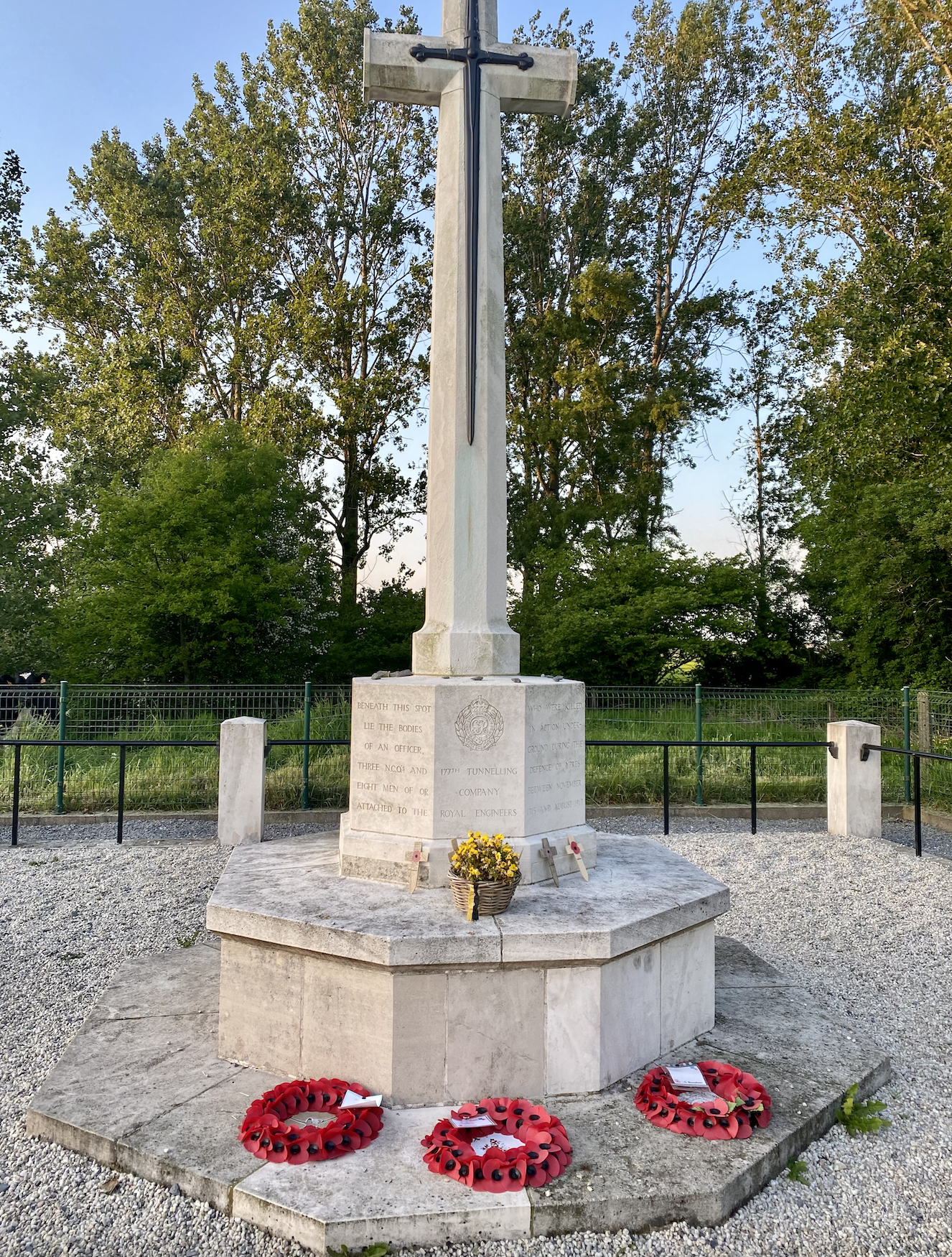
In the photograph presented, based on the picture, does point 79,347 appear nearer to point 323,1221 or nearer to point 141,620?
point 141,620

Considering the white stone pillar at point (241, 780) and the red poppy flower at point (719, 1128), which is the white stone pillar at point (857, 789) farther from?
the red poppy flower at point (719, 1128)

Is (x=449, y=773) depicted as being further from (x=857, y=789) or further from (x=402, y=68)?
(x=857, y=789)

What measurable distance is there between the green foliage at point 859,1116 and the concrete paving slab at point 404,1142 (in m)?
0.05

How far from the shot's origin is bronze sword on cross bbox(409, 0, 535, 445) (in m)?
4.51

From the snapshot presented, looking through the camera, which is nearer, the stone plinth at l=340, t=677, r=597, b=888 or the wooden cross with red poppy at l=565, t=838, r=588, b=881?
the stone plinth at l=340, t=677, r=597, b=888

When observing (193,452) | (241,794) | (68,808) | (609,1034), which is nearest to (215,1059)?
(609,1034)

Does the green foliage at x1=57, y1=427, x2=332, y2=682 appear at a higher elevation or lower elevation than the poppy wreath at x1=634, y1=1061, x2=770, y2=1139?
higher

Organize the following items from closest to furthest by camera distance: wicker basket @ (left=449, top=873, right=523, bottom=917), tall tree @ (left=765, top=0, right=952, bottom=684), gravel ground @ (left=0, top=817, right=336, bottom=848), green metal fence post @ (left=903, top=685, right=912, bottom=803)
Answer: wicker basket @ (left=449, top=873, right=523, bottom=917)
gravel ground @ (left=0, top=817, right=336, bottom=848)
green metal fence post @ (left=903, top=685, right=912, bottom=803)
tall tree @ (left=765, top=0, right=952, bottom=684)

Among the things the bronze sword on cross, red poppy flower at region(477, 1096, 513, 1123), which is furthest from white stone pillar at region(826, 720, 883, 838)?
red poppy flower at region(477, 1096, 513, 1123)

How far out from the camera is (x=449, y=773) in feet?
13.1

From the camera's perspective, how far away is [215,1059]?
3.60 metres

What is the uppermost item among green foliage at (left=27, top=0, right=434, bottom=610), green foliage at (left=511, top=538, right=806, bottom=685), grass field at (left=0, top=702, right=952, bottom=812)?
green foliage at (left=27, top=0, right=434, bottom=610)

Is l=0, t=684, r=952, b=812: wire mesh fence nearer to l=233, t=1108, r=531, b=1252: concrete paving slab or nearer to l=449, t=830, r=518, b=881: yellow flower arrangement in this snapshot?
l=449, t=830, r=518, b=881: yellow flower arrangement

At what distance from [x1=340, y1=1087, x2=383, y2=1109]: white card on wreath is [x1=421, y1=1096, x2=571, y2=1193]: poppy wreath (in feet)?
0.76
